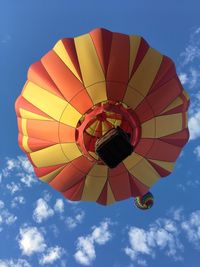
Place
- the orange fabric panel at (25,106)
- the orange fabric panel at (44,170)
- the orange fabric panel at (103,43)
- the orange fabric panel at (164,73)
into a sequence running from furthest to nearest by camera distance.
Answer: the orange fabric panel at (44,170), the orange fabric panel at (25,106), the orange fabric panel at (164,73), the orange fabric panel at (103,43)

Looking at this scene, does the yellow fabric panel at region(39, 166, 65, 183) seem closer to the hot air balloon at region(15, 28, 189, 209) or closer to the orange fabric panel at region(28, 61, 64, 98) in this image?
the hot air balloon at region(15, 28, 189, 209)

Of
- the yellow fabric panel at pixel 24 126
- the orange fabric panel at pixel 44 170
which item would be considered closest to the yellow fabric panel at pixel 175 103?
the orange fabric panel at pixel 44 170

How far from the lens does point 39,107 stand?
11531 millimetres

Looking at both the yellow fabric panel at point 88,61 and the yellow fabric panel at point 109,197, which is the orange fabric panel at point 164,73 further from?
the yellow fabric panel at point 109,197

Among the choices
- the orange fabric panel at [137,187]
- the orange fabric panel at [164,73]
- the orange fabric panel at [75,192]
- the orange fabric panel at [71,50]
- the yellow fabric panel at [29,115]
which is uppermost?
the orange fabric panel at [71,50]

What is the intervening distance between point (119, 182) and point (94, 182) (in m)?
0.78

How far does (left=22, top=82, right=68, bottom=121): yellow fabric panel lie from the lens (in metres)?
11.1

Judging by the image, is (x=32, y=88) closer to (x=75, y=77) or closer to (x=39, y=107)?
(x=39, y=107)

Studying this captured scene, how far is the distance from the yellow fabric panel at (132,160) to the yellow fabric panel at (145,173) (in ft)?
0.38

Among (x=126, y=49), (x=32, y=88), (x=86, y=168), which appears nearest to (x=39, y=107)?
(x=32, y=88)

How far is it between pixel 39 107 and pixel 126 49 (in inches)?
114

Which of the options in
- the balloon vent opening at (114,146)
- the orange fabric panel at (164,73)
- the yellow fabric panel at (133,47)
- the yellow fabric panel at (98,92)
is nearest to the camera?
the balloon vent opening at (114,146)

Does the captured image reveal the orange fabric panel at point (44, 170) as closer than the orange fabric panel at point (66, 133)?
No

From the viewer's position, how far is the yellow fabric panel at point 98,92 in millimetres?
10758
